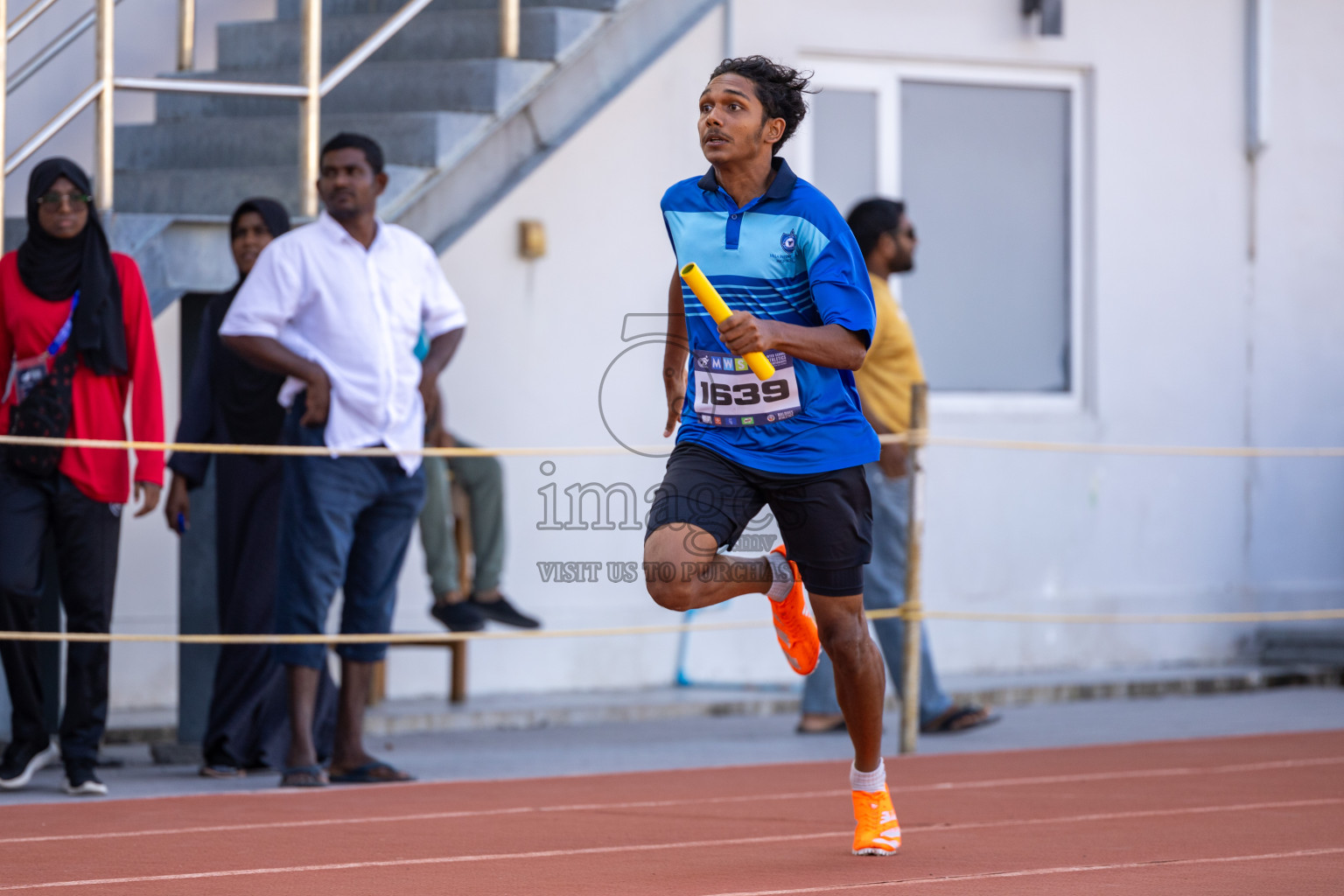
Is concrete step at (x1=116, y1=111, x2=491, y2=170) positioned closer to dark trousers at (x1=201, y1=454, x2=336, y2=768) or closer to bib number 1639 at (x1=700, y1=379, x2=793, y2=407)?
dark trousers at (x1=201, y1=454, x2=336, y2=768)

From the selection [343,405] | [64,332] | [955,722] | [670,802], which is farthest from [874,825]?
[955,722]

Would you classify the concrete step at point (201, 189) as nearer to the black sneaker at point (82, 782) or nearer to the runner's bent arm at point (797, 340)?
the black sneaker at point (82, 782)

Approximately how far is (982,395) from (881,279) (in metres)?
3.13

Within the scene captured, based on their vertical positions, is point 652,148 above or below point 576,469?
above

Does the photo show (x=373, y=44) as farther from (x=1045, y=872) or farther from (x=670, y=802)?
(x=1045, y=872)

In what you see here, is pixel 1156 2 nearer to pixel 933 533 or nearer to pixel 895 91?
pixel 895 91

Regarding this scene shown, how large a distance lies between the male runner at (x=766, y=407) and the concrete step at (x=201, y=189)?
3325mm

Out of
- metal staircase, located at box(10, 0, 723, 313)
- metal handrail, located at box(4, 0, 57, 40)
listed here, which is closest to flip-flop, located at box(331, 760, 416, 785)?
metal staircase, located at box(10, 0, 723, 313)

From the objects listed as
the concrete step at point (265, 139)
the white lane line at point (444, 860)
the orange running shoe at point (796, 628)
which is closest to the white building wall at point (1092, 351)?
the concrete step at point (265, 139)

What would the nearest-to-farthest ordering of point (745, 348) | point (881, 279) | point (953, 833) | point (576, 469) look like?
point (745, 348) → point (953, 833) → point (881, 279) → point (576, 469)

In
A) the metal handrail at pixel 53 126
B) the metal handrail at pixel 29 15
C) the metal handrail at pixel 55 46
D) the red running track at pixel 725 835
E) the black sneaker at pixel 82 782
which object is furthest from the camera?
the metal handrail at pixel 55 46

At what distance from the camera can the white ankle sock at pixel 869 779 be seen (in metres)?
5.31

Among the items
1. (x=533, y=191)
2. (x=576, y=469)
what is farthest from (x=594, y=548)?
(x=533, y=191)

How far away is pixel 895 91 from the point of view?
38.4ft
